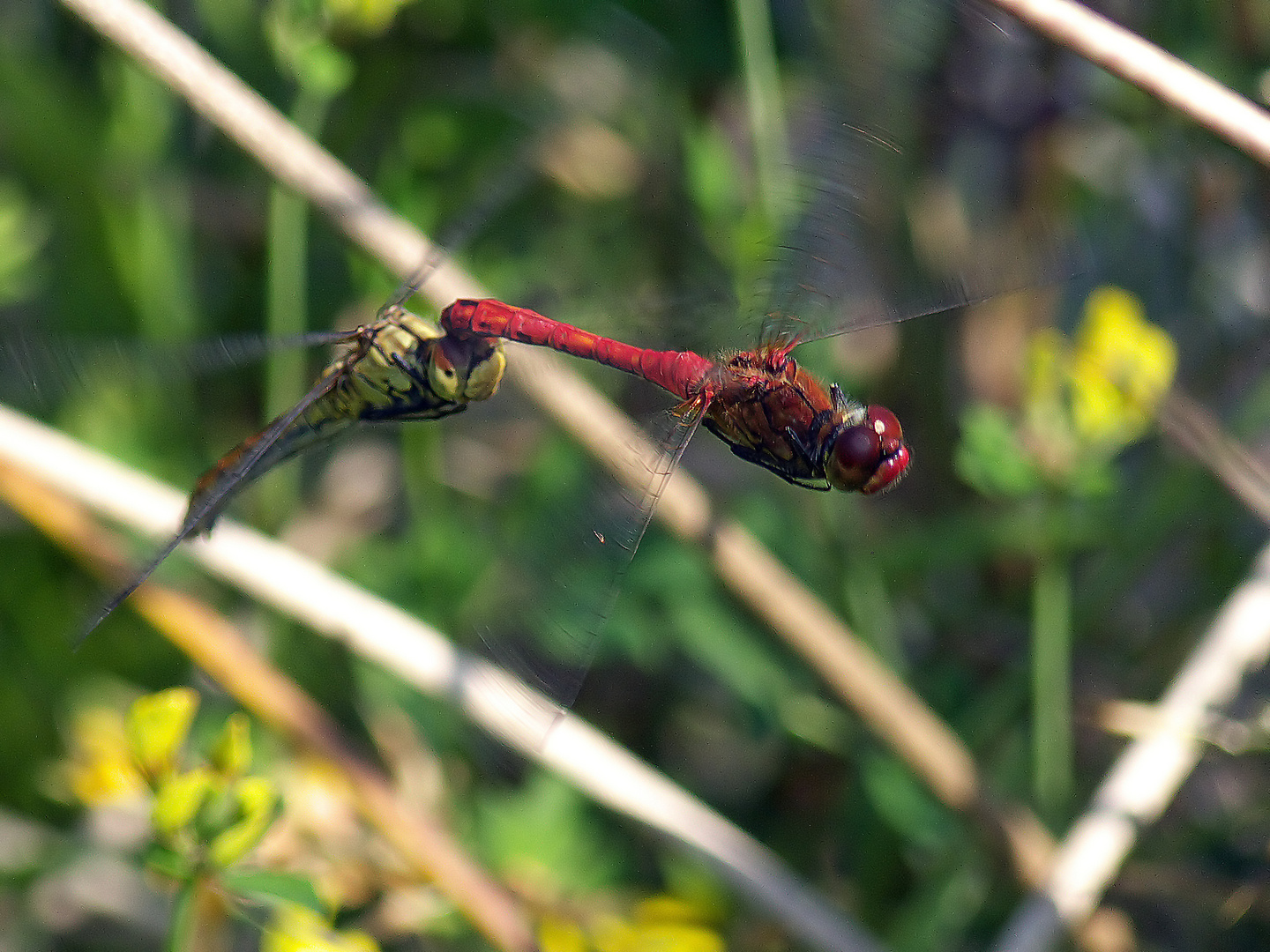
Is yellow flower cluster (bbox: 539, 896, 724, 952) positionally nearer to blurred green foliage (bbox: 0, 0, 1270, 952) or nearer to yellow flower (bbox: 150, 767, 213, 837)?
blurred green foliage (bbox: 0, 0, 1270, 952)

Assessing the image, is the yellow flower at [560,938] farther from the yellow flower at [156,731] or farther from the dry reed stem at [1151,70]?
the dry reed stem at [1151,70]

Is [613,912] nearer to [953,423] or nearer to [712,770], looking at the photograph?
[712,770]

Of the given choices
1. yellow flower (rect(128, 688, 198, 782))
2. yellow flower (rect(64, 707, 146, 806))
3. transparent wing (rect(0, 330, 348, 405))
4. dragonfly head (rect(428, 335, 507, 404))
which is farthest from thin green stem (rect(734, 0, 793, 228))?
yellow flower (rect(64, 707, 146, 806))

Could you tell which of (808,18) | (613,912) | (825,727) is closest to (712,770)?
(825,727)

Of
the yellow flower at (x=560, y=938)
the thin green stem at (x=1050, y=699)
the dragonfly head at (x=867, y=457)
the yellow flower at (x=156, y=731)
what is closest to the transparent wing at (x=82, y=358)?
the yellow flower at (x=156, y=731)

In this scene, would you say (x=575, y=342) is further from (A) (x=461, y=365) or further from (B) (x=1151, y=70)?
(B) (x=1151, y=70)

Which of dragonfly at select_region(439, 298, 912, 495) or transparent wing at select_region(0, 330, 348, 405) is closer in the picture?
dragonfly at select_region(439, 298, 912, 495)
